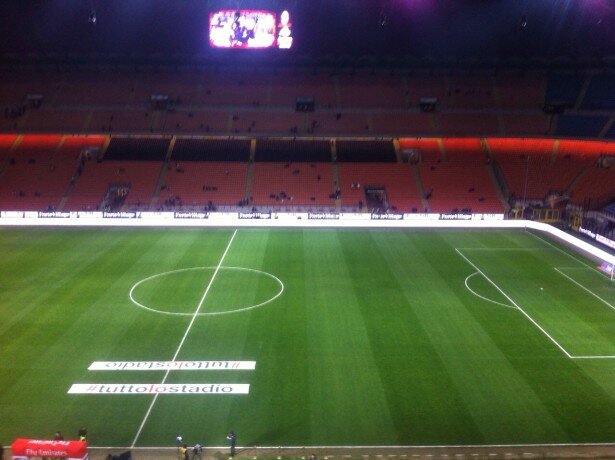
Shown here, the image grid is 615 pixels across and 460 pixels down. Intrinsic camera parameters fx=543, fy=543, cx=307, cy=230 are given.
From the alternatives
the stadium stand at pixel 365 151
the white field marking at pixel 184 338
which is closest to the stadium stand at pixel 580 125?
the stadium stand at pixel 365 151

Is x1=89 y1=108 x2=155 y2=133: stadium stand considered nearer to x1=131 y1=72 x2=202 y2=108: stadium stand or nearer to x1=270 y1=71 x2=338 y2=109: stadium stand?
x1=131 y1=72 x2=202 y2=108: stadium stand

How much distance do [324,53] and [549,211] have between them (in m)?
26.4

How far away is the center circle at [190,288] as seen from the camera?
24.9 metres

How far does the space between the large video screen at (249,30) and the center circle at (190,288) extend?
28537mm

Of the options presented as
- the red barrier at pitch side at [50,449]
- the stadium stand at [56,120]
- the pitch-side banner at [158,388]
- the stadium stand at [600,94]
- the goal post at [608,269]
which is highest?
the stadium stand at [600,94]

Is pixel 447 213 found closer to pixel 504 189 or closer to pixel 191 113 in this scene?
pixel 504 189

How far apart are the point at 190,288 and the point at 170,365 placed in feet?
27.4

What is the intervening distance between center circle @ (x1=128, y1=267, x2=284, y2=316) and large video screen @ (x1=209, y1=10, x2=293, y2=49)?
93.6ft

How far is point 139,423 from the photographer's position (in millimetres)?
16188

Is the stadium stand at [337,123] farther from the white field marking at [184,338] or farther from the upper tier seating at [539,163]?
the white field marking at [184,338]

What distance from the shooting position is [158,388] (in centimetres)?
1809

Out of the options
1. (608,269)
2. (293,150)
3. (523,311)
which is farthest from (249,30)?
(523,311)

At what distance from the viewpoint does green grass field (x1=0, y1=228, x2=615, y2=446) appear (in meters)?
16.1

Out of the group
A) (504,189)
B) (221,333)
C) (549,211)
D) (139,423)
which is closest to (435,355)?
(221,333)
